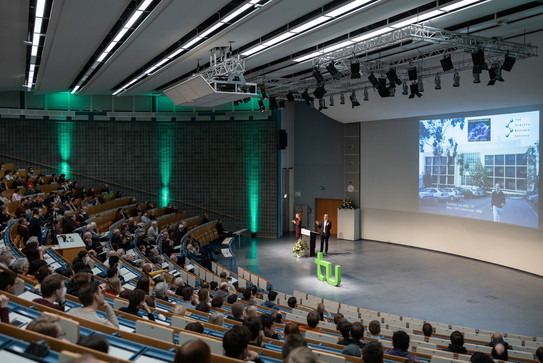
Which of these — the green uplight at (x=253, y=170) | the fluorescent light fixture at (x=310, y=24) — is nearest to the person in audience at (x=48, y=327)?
the fluorescent light fixture at (x=310, y=24)

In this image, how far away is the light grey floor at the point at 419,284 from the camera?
11.1 meters

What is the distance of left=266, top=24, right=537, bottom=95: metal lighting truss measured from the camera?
985 cm

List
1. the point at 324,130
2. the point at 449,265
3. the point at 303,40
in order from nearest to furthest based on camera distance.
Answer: the point at 303,40
the point at 449,265
the point at 324,130

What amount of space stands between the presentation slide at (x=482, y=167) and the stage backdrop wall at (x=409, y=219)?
1.43 feet

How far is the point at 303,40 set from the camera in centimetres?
1104

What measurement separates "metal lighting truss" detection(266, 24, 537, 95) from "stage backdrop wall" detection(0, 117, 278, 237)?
5.70 m

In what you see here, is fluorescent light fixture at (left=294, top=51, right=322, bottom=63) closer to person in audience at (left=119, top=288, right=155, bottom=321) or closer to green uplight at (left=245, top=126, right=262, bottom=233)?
green uplight at (left=245, top=126, right=262, bottom=233)

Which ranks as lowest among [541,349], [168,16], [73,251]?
[541,349]

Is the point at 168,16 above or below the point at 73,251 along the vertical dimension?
above

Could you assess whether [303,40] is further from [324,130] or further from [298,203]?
[298,203]

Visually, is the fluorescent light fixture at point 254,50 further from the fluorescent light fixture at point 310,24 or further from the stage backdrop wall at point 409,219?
the stage backdrop wall at point 409,219

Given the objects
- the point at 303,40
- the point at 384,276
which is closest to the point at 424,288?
the point at 384,276

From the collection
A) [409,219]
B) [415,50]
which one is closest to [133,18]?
[415,50]

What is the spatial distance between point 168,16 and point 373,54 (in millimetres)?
6084
